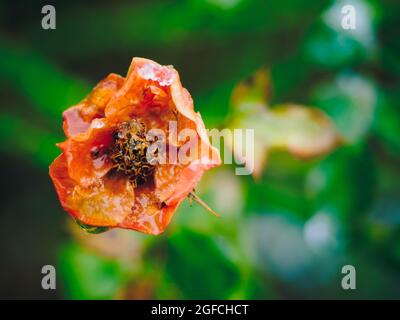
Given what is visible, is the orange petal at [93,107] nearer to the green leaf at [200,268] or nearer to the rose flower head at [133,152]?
the rose flower head at [133,152]

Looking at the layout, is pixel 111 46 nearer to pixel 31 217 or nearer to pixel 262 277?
pixel 31 217

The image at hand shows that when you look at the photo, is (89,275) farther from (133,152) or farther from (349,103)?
(349,103)

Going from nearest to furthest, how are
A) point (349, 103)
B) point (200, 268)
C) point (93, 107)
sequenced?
point (93, 107)
point (200, 268)
point (349, 103)

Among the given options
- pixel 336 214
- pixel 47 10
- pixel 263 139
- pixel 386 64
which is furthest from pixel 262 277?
pixel 47 10

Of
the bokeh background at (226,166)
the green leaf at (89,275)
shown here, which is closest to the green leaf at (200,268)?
the bokeh background at (226,166)

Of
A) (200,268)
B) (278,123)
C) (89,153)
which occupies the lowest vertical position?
(200,268)

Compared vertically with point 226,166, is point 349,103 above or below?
above

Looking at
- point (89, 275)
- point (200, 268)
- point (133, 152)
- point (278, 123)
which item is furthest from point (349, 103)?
point (89, 275)
